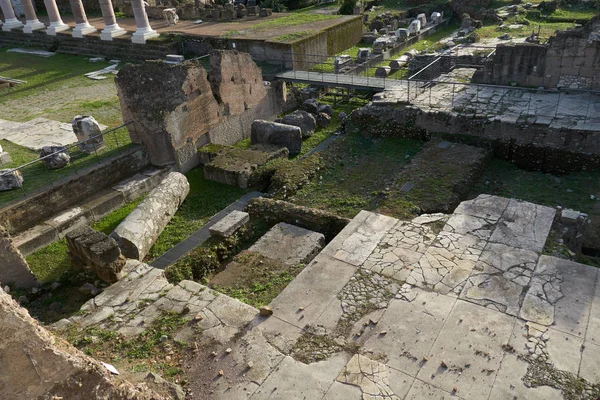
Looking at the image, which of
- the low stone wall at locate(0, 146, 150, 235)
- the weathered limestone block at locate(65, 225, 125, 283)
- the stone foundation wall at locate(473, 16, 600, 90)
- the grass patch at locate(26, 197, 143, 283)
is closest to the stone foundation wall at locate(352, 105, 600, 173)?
the stone foundation wall at locate(473, 16, 600, 90)

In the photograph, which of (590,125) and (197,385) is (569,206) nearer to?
(590,125)

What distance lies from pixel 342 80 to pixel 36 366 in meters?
12.8

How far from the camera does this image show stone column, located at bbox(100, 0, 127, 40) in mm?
20906

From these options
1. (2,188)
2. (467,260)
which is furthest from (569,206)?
(2,188)

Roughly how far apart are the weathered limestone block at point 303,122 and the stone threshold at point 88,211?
3.42 meters

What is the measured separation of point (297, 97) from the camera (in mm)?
14469

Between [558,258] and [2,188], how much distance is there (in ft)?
30.2

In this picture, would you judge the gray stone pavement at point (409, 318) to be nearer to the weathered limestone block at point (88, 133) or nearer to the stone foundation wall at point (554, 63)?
the weathered limestone block at point (88, 133)

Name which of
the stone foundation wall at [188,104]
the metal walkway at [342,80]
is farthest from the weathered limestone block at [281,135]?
the metal walkway at [342,80]

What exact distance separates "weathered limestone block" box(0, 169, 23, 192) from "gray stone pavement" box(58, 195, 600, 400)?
3437 mm

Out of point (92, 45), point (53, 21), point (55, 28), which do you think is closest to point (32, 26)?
point (53, 21)

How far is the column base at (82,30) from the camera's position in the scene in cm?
2178

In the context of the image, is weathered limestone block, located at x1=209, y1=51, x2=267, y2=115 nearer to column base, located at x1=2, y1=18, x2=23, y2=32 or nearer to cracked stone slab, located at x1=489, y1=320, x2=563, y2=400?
cracked stone slab, located at x1=489, y1=320, x2=563, y2=400

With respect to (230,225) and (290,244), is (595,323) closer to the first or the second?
(290,244)
